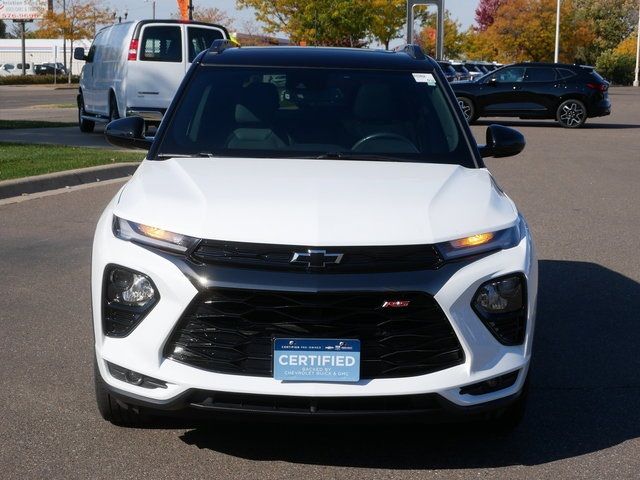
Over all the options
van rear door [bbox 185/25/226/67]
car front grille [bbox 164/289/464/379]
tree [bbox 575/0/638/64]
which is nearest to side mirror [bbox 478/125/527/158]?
car front grille [bbox 164/289/464/379]

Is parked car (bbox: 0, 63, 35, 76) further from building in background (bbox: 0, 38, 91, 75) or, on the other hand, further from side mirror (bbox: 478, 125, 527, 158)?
side mirror (bbox: 478, 125, 527, 158)

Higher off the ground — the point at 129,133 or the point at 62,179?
the point at 129,133

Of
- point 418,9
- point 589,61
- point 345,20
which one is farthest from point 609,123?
point 589,61

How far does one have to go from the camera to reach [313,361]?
412 centimetres

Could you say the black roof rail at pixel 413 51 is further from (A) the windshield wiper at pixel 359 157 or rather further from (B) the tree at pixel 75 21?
(B) the tree at pixel 75 21

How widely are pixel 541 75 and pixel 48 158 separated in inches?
A: 650

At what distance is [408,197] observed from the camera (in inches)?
183

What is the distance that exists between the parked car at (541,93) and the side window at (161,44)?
1043cm

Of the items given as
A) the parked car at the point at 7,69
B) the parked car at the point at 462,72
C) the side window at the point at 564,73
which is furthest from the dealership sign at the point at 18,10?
the side window at the point at 564,73

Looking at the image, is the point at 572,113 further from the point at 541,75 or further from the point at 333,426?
the point at 333,426

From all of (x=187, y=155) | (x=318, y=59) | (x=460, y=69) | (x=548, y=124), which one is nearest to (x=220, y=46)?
(x=318, y=59)

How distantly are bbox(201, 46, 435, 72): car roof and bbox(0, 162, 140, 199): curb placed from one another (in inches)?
256

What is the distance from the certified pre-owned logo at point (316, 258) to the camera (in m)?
4.14

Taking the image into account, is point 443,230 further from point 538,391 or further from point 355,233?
point 538,391
